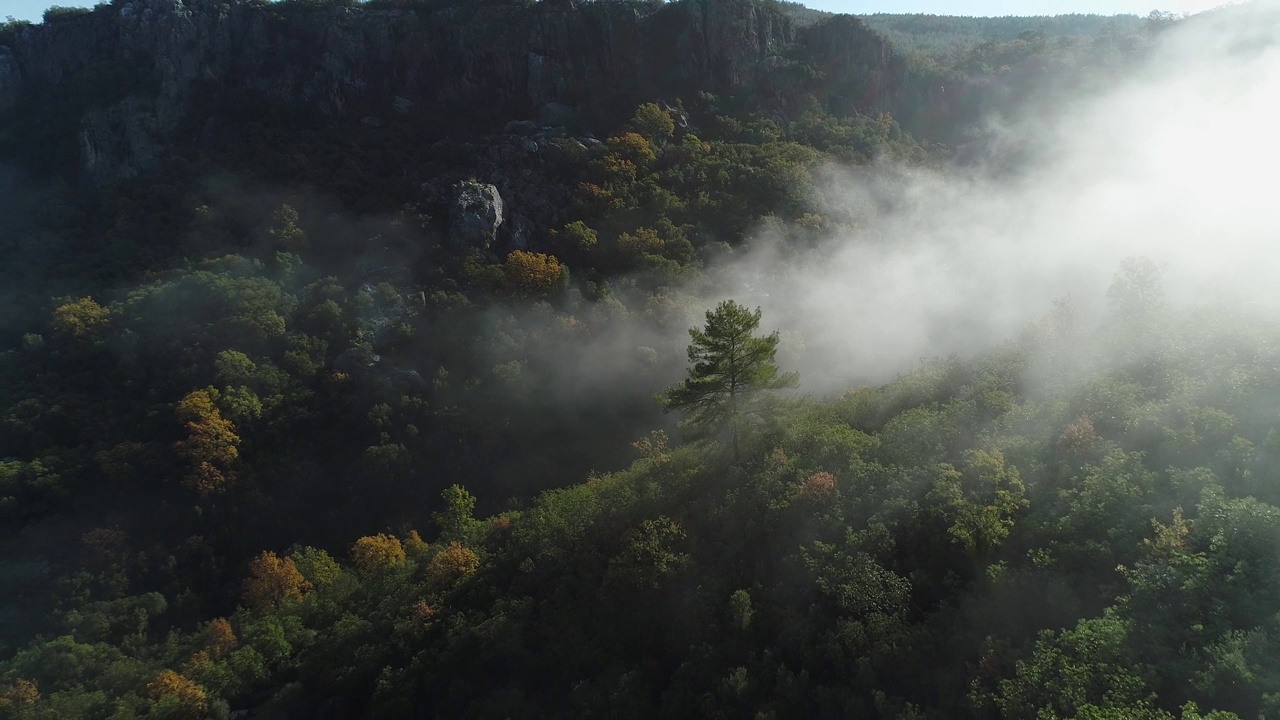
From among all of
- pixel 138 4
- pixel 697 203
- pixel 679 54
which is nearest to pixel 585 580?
pixel 697 203

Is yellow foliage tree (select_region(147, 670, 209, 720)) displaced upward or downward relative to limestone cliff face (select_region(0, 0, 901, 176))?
downward

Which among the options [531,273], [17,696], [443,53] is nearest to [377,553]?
[17,696]

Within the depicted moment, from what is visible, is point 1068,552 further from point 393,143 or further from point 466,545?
point 393,143

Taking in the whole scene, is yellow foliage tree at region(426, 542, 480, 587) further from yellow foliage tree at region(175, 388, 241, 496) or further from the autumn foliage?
the autumn foliage

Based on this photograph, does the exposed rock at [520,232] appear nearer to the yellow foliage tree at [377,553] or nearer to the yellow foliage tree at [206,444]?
the yellow foliage tree at [206,444]

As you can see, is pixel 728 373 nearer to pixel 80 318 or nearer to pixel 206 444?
pixel 206 444

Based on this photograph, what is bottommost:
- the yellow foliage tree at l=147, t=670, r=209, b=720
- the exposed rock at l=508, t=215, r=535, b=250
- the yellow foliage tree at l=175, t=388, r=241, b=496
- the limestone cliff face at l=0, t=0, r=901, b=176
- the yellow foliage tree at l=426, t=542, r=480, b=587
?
the yellow foliage tree at l=147, t=670, r=209, b=720

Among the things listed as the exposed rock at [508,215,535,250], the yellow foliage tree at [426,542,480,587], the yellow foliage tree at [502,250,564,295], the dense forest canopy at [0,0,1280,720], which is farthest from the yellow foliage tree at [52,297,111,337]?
the yellow foliage tree at [426,542,480,587]

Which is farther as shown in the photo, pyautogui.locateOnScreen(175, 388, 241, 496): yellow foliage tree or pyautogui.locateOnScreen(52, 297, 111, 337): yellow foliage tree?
pyautogui.locateOnScreen(52, 297, 111, 337): yellow foliage tree
